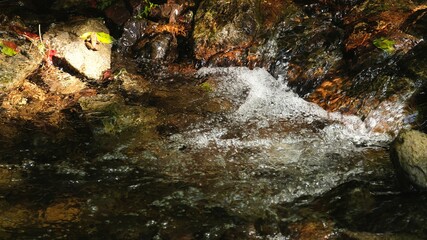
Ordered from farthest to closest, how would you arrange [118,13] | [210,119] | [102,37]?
[118,13] < [102,37] < [210,119]

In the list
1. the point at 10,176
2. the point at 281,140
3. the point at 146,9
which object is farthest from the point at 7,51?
the point at 281,140

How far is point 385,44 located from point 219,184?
3753mm

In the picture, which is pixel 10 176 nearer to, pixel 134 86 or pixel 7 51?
pixel 134 86

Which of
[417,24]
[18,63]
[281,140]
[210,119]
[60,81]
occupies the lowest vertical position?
[281,140]

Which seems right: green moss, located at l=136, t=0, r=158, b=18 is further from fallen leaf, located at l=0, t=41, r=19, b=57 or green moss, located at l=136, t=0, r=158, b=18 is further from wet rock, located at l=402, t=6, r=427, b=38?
wet rock, located at l=402, t=6, r=427, b=38

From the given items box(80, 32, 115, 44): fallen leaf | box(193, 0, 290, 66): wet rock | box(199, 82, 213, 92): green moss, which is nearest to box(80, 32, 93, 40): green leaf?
box(80, 32, 115, 44): fallen leaf

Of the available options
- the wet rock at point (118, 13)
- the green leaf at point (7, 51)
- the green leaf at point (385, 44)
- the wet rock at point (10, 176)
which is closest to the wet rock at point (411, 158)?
the green leaf at point (385, 44)

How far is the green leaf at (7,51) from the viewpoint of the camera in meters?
6.21

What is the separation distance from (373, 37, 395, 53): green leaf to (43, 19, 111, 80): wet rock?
15.6ft

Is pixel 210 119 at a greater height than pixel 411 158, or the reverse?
pixel 210 119

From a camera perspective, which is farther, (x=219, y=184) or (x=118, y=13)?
(x=118, y=13)

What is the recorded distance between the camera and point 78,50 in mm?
6598

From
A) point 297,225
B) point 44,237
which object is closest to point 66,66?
point 44,237

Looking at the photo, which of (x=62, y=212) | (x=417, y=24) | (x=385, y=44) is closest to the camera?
(x=62, y=212)
